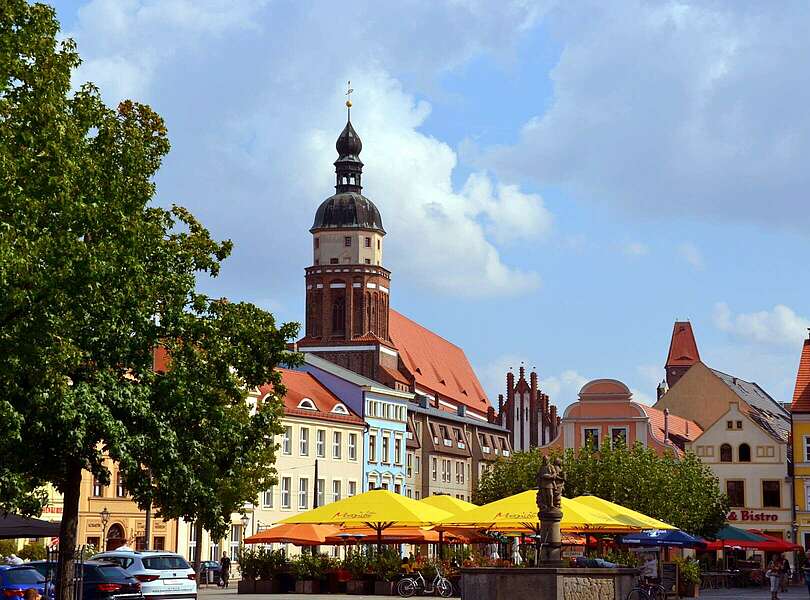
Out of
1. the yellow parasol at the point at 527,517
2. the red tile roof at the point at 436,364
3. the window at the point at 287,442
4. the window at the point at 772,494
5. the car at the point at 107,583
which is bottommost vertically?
the car at the point at 107,583

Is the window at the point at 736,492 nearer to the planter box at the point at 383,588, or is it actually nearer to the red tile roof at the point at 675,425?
the red tile roof at the point at 675,425

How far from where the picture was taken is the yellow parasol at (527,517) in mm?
37938

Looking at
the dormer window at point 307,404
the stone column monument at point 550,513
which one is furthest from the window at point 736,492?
the stone column monument at point 550,513

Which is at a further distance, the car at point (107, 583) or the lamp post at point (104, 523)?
the lamp post at point (104, 523)

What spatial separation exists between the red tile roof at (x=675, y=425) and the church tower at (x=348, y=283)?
29880 millimetres

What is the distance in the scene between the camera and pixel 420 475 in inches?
4021

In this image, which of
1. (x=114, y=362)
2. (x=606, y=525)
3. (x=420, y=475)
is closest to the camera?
(x=114, y=362)

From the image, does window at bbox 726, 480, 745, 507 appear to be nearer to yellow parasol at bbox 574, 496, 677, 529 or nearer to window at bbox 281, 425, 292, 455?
window at bbox 281, 425, 292, 455

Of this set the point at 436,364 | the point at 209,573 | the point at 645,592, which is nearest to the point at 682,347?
the point at 436,364

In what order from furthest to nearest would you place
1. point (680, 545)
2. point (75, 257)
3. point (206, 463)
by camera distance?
point (680, 545) → point (206, 463) → point (75, 257)

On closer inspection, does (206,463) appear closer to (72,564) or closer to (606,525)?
(72,564)

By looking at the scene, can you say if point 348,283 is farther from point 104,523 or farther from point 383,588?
point 383,588

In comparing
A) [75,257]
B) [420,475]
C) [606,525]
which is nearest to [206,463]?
[75,257]

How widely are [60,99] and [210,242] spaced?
6.46 m
